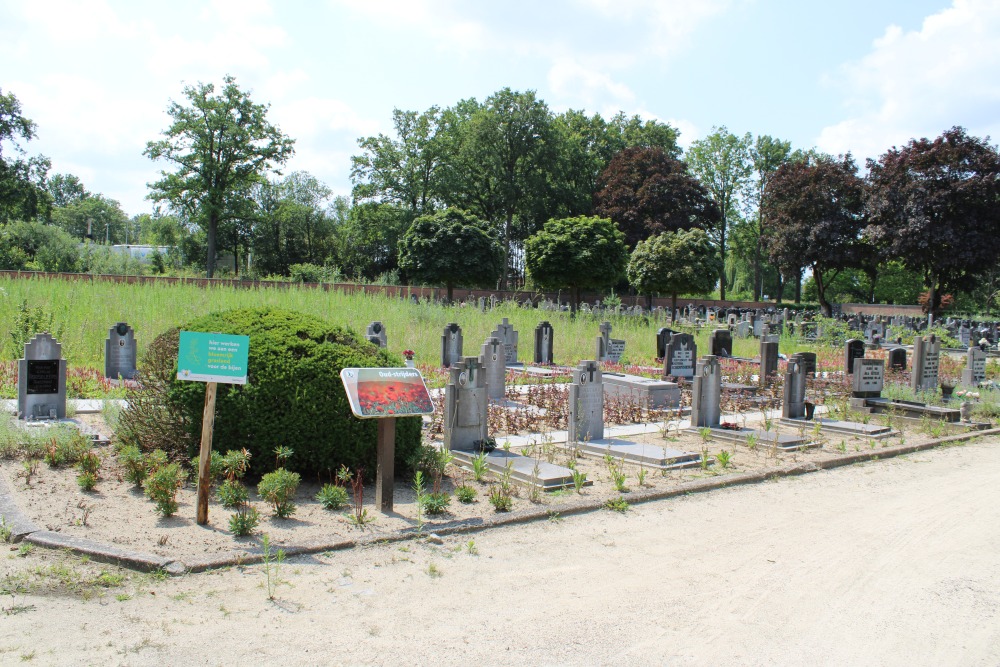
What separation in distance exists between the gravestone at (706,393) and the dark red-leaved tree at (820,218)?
40544 mm

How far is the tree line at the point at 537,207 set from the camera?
116ft

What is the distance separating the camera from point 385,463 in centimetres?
602

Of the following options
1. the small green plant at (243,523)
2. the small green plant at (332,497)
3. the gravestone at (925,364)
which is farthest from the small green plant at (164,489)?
the gravestone at (925,364)

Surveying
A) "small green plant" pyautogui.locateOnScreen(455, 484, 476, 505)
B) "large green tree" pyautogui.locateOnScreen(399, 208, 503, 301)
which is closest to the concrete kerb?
"small green plant" pyautogui.locateOnScreen(455, 484, 476, 505)

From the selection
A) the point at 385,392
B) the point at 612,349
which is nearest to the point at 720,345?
the point at 612,349

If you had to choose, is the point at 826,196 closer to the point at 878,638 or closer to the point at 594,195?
the point at 594,195

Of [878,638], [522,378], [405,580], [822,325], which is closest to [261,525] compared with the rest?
[405,580]

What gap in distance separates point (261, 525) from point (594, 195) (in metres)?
49.8

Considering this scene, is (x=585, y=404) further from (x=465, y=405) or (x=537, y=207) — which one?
(x=537, y=207)

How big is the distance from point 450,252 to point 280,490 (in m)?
26.9

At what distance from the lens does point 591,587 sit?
4.79m

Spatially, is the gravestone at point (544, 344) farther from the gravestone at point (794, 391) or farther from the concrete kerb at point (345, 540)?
the concrete kerb at point (345, 540)

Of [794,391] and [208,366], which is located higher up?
[208,366]

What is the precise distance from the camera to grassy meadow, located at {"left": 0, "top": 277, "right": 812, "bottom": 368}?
1580 cm
